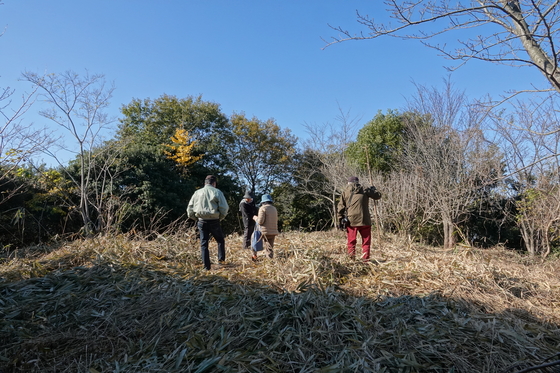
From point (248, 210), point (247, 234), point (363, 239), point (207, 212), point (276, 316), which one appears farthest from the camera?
point (247, 234)

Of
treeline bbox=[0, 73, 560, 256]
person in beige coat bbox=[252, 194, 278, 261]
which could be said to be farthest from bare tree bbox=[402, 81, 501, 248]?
person in beige coat bbox=[252, 194, 278, 261]

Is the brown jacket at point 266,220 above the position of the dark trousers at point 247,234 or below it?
above

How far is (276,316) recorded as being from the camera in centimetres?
316

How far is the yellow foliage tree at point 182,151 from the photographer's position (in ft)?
49.2

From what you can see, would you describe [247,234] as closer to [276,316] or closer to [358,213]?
[358,213]

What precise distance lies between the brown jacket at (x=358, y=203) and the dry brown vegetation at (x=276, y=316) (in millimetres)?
709

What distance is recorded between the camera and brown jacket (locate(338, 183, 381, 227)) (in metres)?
5.34

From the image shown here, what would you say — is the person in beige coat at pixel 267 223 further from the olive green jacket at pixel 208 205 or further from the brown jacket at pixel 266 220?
the olive green jacket at pixel 208 205

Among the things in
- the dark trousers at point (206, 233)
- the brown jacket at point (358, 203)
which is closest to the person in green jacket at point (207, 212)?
the dark trousers at point (206, 233)

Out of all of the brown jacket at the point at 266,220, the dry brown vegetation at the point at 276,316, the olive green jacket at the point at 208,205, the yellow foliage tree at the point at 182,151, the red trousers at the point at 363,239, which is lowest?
the dry brown vegetation at the point at 276,316

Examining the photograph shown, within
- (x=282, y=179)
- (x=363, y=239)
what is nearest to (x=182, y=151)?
(x=282, y=179)

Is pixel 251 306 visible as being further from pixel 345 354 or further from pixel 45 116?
pixel 45 116

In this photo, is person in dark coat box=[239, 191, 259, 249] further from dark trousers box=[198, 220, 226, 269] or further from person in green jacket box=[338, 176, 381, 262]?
person in green jacket box=[338, 176, 381, 262]

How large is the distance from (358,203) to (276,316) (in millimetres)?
2702
